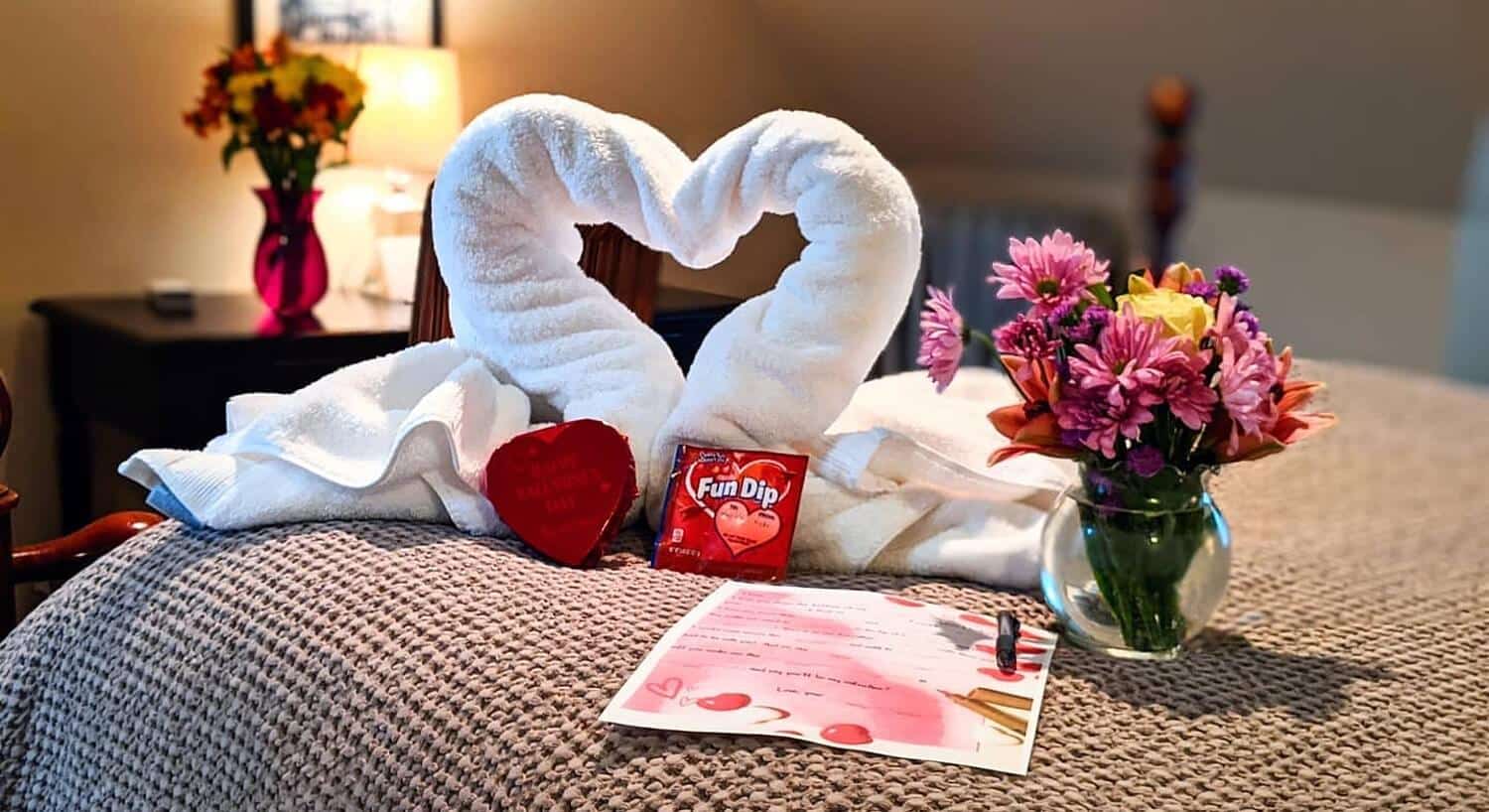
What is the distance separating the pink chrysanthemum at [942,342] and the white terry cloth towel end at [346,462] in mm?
301

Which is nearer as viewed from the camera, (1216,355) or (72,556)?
(1216,355)

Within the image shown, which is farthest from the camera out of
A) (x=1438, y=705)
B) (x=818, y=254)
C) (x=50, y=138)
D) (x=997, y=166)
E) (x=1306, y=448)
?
(x=997, y=166)

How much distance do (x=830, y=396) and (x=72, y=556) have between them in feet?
1.94

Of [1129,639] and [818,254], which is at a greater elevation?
[818,254]

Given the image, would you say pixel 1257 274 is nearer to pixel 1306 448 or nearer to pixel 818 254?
pixel 1306 448

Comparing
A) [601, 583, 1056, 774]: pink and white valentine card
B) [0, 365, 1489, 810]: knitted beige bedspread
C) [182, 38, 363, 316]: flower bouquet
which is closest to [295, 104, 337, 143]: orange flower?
[182, 38, 363, 316]: flower bouquet

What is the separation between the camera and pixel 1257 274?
283 centimetres

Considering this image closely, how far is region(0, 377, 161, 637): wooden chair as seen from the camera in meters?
1.17

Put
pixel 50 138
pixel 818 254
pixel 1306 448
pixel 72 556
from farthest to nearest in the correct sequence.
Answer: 1. pixel 50 138
2. pixel 1306 448
3. pixel 72 556
4. pixel 818 254

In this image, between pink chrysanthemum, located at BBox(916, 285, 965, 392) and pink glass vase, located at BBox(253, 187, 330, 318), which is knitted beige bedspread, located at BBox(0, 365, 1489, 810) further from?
pink glass vase, located at BBox(253, 187, 330, 318)

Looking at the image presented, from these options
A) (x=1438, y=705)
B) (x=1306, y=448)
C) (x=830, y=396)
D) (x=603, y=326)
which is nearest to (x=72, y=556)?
(x=603, y=326)

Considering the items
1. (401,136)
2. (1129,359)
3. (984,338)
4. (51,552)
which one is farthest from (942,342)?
(401,136)

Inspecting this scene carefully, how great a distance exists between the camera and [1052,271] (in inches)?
37.1

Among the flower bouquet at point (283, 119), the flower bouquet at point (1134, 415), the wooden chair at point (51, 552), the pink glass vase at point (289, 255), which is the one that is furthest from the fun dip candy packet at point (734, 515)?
the flower bouquet at point (283, 119)
